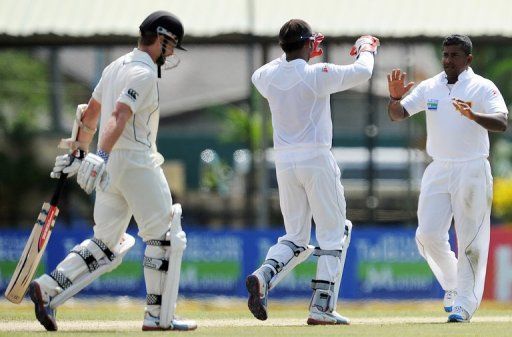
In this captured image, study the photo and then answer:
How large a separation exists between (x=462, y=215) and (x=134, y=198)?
2.59 meters

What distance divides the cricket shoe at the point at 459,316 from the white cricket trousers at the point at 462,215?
0.04 m

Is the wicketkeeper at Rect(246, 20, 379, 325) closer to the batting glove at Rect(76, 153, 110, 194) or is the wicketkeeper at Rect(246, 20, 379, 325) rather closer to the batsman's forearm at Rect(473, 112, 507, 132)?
the batsman's forearm at Rect(473, 112, 507, 132)

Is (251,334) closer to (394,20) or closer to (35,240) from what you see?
(35,240)

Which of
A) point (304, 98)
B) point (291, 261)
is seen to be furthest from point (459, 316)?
point (304, 98)

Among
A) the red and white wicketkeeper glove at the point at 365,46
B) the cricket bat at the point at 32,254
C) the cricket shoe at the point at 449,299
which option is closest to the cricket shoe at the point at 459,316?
the cricket shoe at the point at 449,299

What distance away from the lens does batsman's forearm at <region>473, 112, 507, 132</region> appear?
32.2 feet

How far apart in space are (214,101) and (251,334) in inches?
1340

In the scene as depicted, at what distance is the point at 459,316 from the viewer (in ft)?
32.9

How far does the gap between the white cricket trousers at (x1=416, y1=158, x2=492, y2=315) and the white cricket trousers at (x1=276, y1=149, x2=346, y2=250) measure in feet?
2.36

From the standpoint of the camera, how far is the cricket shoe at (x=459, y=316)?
10.0 metres

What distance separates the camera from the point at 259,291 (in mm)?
9727

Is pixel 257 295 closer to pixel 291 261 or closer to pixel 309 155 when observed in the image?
pixel 291 261

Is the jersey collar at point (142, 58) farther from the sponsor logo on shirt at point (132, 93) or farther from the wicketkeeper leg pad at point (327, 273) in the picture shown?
the wicketkeeper leg pad at point (327, 273)

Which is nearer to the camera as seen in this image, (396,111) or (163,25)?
(163,25)
